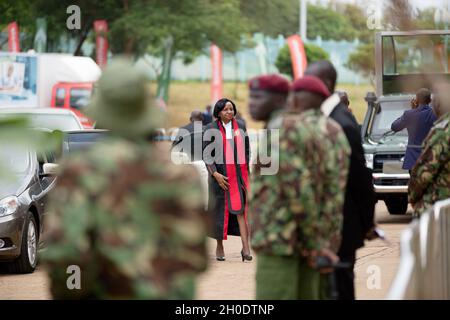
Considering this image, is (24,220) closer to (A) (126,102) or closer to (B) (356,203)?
(B) (356,203)

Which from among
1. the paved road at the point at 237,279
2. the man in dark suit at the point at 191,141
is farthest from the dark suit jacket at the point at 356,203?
the man in dark suit at the point at 191,141

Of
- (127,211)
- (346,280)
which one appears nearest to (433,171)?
(346,280)

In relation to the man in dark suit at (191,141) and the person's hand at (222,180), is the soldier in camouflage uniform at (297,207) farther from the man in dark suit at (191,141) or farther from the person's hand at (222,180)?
the man in dark suit at (191,141)

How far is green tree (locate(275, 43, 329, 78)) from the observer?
62.8 metres

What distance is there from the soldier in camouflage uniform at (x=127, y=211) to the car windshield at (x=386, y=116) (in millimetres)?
15889

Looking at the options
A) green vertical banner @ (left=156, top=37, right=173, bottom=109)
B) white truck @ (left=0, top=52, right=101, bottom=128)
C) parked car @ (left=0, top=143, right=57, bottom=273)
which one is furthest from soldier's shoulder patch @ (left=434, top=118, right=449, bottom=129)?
green vertical banner @ (left=156, top=37, right=173, bottom=109)

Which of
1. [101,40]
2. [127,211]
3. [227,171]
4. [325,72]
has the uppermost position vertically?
[101,40]

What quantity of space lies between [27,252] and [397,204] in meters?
8.51

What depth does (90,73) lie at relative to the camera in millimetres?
42906

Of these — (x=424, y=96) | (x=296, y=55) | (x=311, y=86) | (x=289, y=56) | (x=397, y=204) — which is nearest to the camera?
(x=311, y=86)

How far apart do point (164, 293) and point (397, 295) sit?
1200 millimetres

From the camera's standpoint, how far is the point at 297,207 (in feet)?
21.2

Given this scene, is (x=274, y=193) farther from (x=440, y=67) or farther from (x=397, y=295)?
(x=440, y=67)
